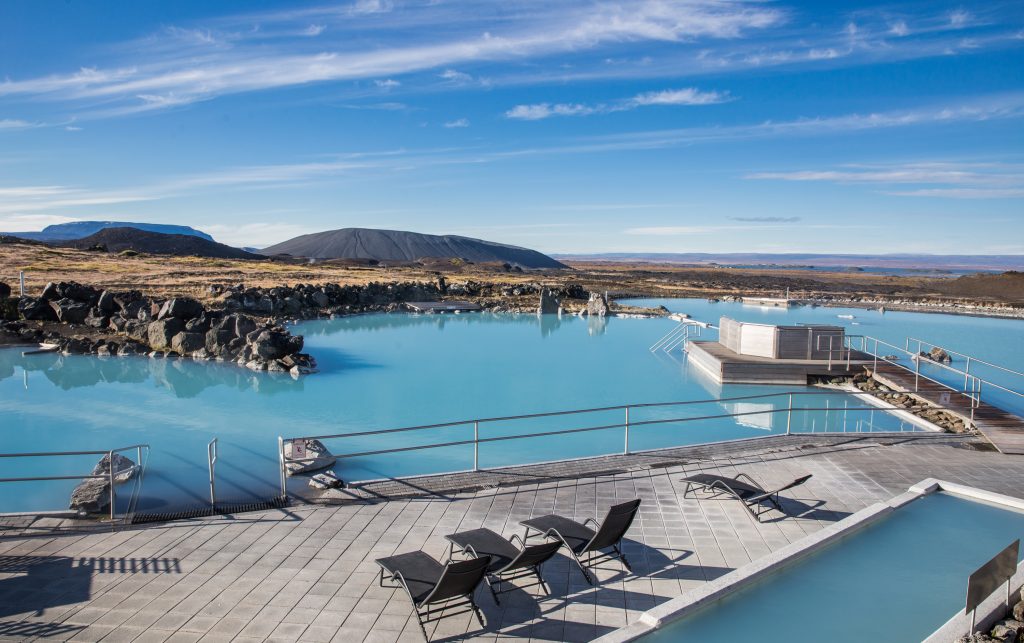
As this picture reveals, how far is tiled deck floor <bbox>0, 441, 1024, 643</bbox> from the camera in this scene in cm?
416

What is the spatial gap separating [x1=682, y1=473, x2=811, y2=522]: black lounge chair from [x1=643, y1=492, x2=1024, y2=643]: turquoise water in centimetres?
69

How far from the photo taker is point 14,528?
572 centimetres

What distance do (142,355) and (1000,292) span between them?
55.1 metres

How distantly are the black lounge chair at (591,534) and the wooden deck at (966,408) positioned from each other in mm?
6660

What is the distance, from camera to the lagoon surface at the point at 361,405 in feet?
34.1

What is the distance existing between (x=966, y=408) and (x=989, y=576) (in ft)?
30.6

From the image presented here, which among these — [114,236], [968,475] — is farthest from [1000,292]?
[114,236]

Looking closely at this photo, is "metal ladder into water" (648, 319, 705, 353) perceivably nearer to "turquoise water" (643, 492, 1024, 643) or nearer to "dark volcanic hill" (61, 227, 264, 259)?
"turquoise water" (643, 492, 1024, 643)

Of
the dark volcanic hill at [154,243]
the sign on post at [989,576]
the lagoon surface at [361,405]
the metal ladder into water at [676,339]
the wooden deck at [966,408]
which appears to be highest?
the dark volcanic hill at [154,243]

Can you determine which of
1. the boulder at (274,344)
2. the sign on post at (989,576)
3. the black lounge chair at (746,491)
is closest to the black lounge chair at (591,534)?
the black lounge chair at (746,491)

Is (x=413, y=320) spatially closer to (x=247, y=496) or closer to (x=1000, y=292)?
(x=247, y=496)

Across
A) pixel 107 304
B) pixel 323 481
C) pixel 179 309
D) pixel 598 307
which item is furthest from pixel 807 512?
pixel 598 307

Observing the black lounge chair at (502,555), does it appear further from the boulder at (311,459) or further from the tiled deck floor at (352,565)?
the boulder at (311,459)

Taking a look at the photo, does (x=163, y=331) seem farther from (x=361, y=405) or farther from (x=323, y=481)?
(x=323, y=481)
